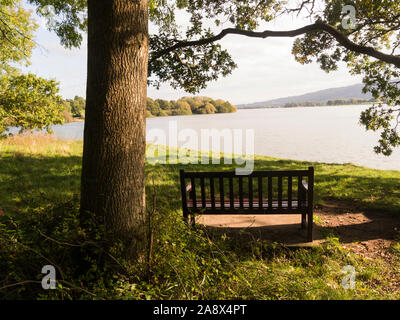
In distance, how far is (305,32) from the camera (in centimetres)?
687

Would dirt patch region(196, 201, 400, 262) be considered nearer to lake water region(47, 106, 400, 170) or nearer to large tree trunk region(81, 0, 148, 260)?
large tree trunk region(81, 0, 148, 260)

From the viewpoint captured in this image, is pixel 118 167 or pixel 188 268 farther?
pixel 118 167

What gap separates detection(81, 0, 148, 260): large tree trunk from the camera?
2822 mm

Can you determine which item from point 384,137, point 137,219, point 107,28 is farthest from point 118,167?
point 384,137

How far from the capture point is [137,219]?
2.97 metres

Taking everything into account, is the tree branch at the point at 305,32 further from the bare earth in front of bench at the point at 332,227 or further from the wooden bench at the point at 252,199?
the wooden bench at the point at 252,199

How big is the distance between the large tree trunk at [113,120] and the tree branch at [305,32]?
5064 millimetres

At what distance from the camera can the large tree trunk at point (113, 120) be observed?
9.26 feet

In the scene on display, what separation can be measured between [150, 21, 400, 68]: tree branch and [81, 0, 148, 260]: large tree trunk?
5.06m

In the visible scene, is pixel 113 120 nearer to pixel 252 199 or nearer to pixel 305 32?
pixel 252 199

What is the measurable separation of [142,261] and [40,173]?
652cm

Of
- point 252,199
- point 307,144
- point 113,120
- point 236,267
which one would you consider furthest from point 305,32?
point 307,144

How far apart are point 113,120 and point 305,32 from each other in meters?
6.17
